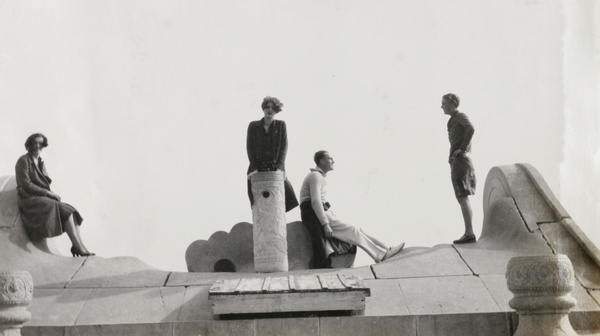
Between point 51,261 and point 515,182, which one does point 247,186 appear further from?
point 515,182

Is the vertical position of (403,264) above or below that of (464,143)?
below

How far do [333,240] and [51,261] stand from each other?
3.97 metres

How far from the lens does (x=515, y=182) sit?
12789mm

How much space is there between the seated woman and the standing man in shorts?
5410 millimetres

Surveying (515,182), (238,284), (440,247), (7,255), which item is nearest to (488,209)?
(515,182)

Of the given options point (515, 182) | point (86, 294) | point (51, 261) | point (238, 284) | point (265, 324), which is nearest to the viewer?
point (265, 324)

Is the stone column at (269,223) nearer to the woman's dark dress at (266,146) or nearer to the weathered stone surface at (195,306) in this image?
the woman's dark dress at (266,146)

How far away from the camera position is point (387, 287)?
10.7 m

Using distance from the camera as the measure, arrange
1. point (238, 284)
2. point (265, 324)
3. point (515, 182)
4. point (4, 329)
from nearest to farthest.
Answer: point (4, 329)
point (265, 324)
point (238, 284)
point (515, 182)

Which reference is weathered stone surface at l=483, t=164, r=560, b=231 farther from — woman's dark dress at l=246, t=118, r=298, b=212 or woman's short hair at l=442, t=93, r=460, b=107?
woman's dark dress at l=246, t=118, r=298, b=212

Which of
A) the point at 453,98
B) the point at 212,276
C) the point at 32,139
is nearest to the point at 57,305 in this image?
the point at 212,276

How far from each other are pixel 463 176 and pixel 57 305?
234 inches

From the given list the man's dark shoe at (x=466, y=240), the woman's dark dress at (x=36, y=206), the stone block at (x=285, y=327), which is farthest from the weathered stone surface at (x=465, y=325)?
the woman's dark dress at (x=36, y=206)

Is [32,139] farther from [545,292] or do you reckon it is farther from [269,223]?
[545,292]
